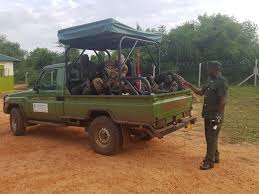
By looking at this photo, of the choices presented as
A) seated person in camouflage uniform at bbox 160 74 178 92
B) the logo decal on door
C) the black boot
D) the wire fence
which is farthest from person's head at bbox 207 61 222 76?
the wire fence

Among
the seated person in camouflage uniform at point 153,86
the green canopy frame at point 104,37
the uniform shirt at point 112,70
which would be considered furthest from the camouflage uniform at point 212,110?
the uniform shirt at point 112,70

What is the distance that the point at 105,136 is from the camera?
7.12 m

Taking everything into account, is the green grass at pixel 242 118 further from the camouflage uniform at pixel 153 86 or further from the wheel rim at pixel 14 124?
the wheel rim at pixel 14 124

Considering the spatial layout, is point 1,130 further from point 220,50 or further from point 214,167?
point 220,50

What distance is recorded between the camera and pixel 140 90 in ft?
23.4

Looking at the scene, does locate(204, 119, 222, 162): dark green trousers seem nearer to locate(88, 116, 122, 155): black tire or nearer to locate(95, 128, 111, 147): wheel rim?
locate(88, 116, 122, 155): black tire

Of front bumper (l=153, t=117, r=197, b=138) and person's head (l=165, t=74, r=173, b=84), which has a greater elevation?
person's head (l=165, t=74, r=173, b=84)

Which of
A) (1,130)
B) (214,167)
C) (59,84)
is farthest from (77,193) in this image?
(1,130)

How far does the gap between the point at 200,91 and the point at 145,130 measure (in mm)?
1266

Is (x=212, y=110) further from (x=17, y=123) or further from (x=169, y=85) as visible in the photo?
(x=17, y=123)

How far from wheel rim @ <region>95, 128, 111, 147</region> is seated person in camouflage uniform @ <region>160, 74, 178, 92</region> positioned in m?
1.63

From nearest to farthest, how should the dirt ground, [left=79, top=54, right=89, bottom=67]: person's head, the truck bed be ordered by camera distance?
the dirt ground, the truck bed, [left=79, top=54, right=89, bottom=67]: person's head

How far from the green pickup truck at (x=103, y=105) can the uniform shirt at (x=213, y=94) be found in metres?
0.86

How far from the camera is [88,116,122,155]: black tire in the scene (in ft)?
22.5
